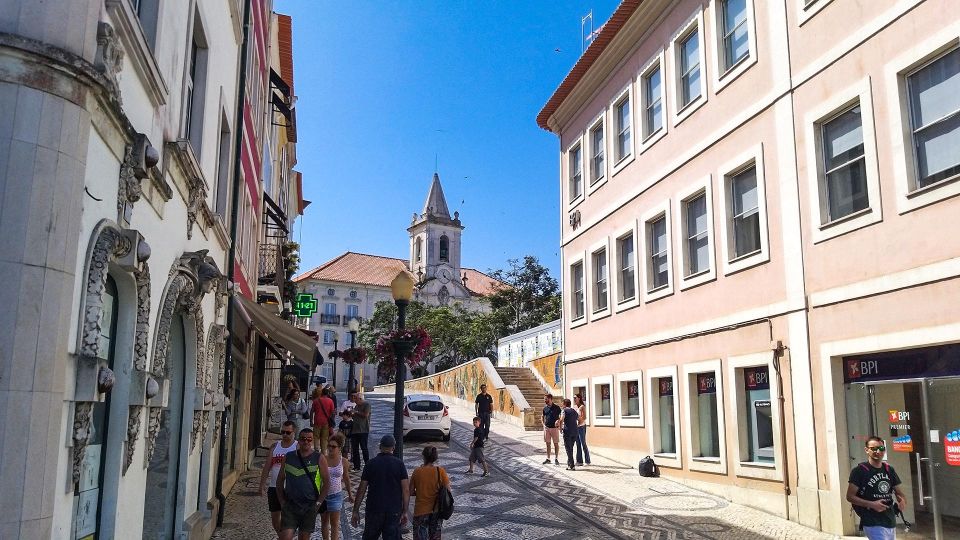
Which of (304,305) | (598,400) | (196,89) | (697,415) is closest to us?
(196,89)

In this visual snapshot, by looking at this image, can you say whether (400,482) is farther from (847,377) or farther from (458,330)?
(458,330)

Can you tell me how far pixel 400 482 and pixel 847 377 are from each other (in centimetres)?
707

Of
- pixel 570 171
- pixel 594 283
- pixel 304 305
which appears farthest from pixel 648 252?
pixel 304 305

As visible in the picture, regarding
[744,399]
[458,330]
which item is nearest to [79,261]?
[744,399]

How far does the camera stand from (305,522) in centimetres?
852

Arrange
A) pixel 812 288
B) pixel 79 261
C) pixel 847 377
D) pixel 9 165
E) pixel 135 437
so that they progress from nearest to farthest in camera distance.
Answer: pixel 9 165 < pixel 79 261 < pixel 135 437 < pixel 847 377 < pixel 812 288

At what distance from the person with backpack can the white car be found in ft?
54.2

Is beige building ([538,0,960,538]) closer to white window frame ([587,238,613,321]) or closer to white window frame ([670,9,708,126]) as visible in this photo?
white window frame ([670,9,708,126])

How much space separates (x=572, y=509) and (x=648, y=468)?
416 centimetres

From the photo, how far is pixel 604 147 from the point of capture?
20891mm

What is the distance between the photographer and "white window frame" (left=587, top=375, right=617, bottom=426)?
758 inches

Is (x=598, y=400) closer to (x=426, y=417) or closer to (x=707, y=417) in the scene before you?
(x=426, y=417)

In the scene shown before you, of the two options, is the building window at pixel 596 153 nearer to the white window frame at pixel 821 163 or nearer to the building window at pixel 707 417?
the building window at pixel 707 417

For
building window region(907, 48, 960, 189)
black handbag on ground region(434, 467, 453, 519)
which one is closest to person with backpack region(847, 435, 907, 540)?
building window region(907, 48, 960, 189)
